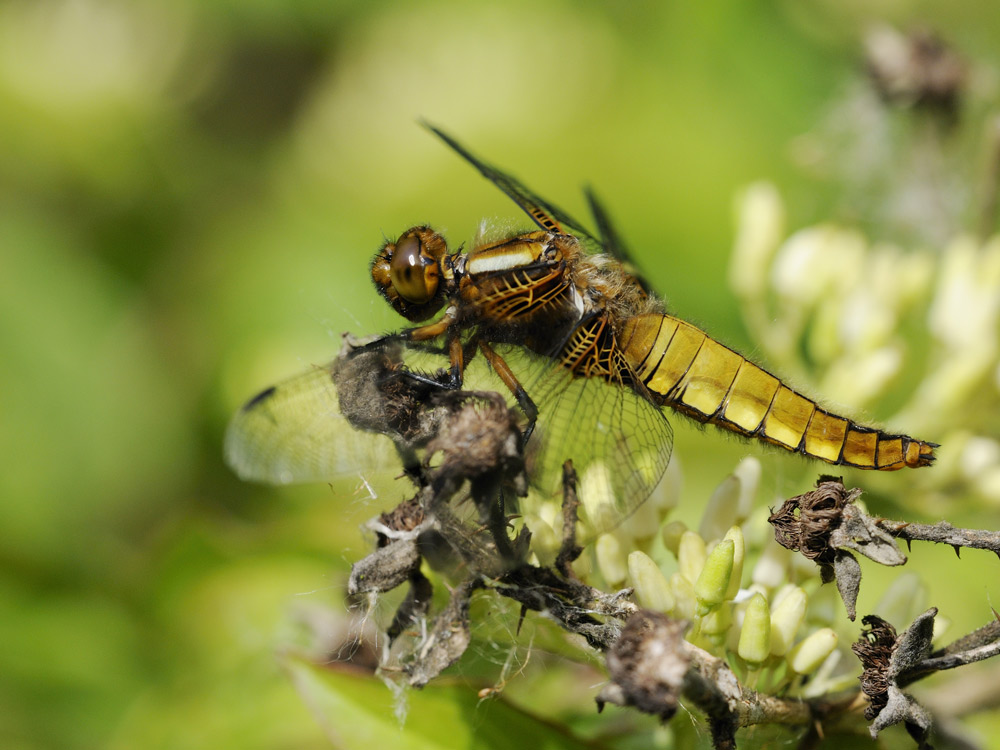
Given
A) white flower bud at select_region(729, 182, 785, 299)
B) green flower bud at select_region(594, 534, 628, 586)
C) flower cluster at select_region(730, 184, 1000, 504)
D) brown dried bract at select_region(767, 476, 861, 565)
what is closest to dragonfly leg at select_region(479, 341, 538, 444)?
green flower bud at select_region(594, 534, 628, 586)

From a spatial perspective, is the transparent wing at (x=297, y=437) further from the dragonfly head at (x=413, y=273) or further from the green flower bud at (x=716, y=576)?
the green flower bud at (x=716, y=576)

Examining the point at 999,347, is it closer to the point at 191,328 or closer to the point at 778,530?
the point at 778,530

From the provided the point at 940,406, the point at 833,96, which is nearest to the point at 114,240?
the point at 833,96

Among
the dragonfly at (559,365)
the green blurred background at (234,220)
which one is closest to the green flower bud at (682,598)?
the dragonfly at (559,365)

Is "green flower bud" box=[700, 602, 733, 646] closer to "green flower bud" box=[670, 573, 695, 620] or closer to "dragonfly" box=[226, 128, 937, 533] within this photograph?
"green flower bud" box=[670, 573, 695, 620]

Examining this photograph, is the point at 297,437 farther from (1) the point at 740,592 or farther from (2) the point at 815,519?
(2) the point at 815,519

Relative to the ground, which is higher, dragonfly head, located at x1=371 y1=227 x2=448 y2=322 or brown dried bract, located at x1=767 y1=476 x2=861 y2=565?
dragonfly head, located at x1=371 y1=227 x2=448 y2=322

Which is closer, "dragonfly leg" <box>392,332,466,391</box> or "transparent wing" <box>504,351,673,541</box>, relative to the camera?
"dragonfly leg" <box>392,332,466,391</box>
